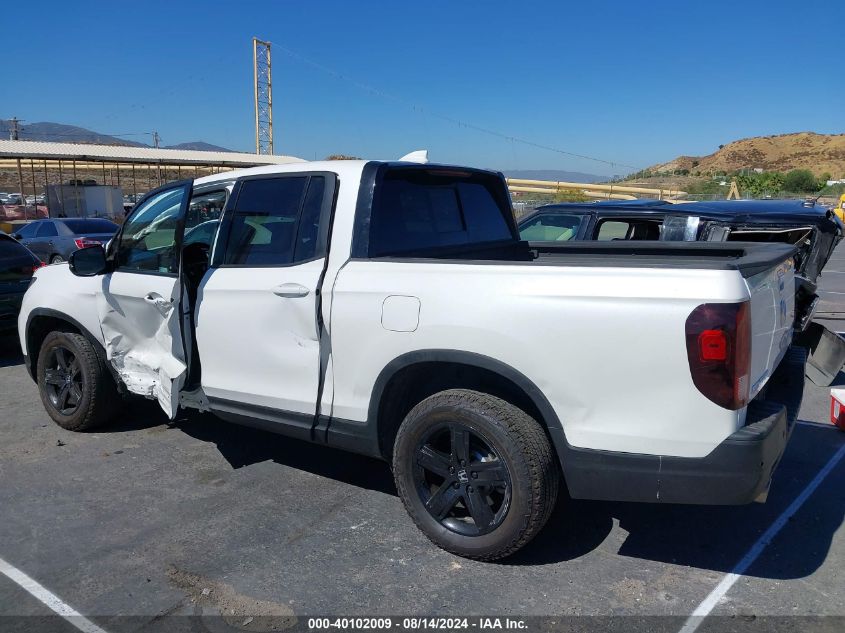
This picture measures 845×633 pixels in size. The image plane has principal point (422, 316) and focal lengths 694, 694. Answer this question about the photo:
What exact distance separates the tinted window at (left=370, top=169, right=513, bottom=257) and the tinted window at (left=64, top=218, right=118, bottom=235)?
587 inches

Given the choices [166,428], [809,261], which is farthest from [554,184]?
[166,428]

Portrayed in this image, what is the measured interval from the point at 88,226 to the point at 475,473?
1685cm

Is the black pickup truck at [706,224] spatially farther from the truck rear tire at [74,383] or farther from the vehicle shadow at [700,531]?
the truck rear tire at [74,383]

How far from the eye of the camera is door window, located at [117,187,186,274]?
4.44 metres

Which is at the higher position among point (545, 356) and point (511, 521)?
point (545, 356)

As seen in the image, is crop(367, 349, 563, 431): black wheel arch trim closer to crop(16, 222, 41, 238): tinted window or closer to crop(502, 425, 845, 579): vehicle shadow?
crop(502, 425, 845, 579): vehicle shadow

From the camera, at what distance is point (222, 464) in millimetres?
4672

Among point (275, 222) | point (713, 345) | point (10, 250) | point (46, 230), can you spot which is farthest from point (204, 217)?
point (46, 230)

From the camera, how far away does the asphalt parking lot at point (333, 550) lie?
9.87ft

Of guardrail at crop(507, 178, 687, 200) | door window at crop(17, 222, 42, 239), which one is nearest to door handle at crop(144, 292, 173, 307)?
door window at crop(17, 222, 42, 239)

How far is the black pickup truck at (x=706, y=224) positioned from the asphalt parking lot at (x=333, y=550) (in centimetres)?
222

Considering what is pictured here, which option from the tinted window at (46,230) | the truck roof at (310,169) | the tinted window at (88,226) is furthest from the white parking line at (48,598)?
A: the tinted window at (46,230)

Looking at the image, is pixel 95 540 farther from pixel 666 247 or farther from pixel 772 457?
pixel 666 247

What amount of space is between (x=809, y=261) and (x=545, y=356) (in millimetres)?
4448
